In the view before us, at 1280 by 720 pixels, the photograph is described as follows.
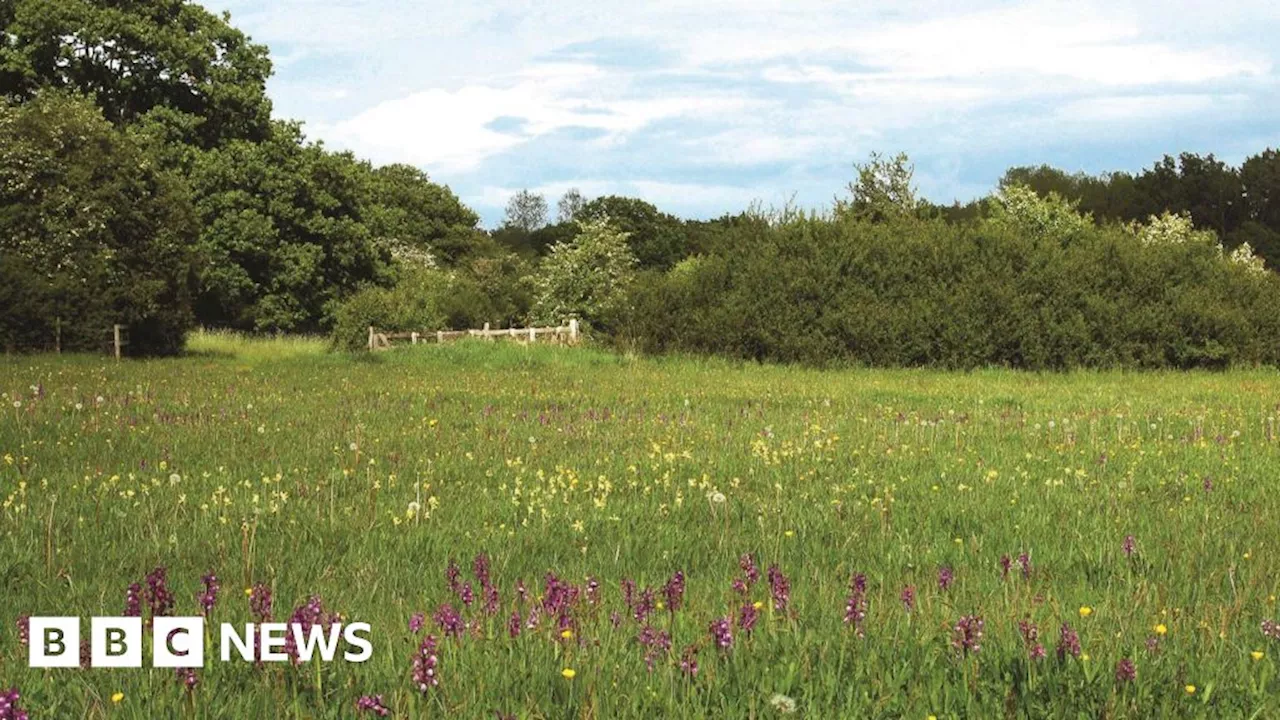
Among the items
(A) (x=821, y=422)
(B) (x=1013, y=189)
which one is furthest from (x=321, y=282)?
(A) (x=821, y=422)

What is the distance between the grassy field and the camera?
12.8 feet

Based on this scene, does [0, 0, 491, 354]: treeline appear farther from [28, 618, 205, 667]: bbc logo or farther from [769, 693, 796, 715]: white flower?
[769, 693, 796, 715]: white flower

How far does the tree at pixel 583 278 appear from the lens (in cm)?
5672

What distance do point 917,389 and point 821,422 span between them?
758 cm

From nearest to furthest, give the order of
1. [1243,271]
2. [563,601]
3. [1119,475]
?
[563,601]
[1119,475]
[1243,271]

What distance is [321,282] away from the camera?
51.1 meters

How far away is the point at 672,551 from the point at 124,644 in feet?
10.6

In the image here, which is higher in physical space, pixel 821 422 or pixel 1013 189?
pixel 1013 189

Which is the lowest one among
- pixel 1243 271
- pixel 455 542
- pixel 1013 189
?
pixel 455 542

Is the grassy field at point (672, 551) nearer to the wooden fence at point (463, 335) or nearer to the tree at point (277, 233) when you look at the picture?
the wooden fence at point (463, 335)

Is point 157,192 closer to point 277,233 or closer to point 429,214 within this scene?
point 277,233

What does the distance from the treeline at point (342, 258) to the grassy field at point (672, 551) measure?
42.9 feet

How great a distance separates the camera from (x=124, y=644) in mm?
4258

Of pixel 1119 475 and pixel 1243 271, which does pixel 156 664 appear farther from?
pixel 1243 271
